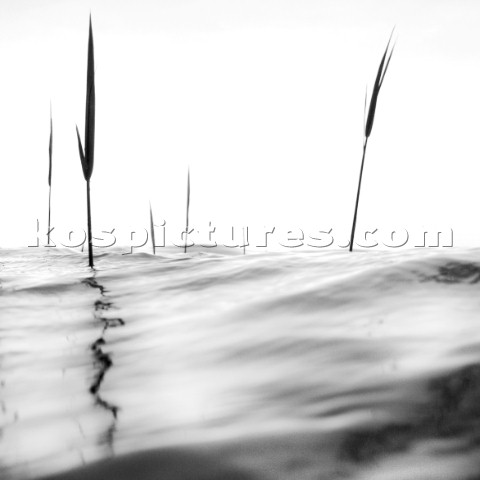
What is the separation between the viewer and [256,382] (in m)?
1.09

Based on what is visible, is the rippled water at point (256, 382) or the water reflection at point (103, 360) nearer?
the rippled water at point (256, 382)

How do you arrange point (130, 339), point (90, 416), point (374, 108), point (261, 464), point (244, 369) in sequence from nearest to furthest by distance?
point (261, 464), point (90, 416), point (244, 369), point (130, 339), point (374, 108)

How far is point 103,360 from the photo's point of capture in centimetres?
135

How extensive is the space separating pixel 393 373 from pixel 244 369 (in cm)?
36

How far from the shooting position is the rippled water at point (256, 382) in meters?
0.75

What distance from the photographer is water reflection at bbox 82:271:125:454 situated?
2.91 ft

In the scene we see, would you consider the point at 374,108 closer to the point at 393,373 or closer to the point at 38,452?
the point at 393,373

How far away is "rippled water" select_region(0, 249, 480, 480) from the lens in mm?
752

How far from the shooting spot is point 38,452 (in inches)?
32.4

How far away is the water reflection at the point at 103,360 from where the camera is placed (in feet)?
2.91

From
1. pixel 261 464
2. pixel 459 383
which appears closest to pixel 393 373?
pixel 459 383

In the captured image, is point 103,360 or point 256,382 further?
point 103,360

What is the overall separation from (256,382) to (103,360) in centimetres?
50

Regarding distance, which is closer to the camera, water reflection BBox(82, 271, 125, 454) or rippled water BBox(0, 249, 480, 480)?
rippled water BBox(0, 249, 480, 480)
